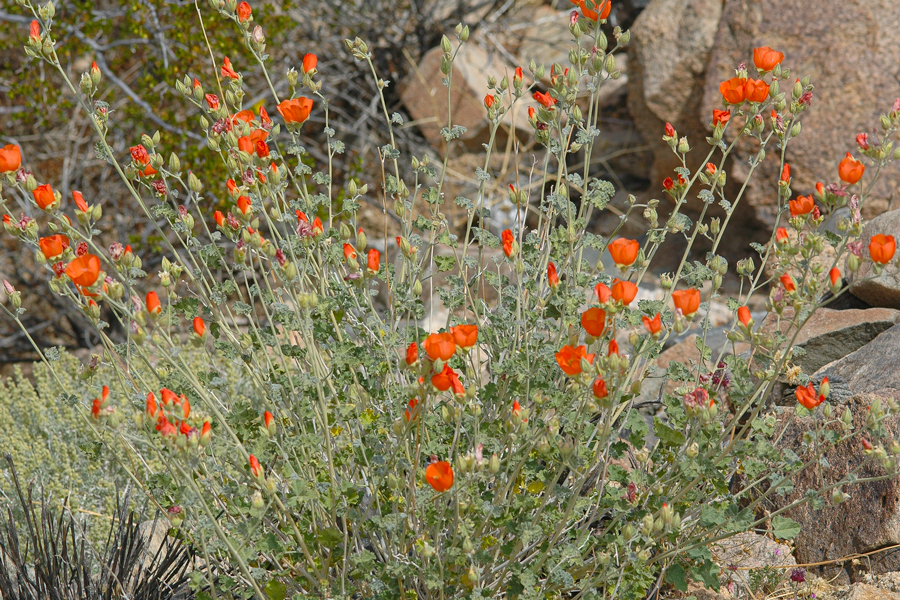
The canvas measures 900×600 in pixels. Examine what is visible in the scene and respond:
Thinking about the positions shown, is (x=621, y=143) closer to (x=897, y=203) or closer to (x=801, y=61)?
(x=801, y=61)

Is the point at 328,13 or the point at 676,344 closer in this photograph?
the point at 676,344

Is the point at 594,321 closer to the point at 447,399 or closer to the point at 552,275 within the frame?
the point at 552,275

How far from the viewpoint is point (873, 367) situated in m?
2.51

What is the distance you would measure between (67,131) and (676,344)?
4628 millimetres

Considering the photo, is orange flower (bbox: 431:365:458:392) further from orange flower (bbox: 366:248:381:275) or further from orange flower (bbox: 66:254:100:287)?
orange flower (bbox: 66:254:100:287)

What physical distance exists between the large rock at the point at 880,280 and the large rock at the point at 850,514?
2.77 ft

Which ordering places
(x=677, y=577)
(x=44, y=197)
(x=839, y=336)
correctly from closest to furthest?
1. (x=44, y=197)
2. (x=677, y=577)
3. (x=839, y=336)

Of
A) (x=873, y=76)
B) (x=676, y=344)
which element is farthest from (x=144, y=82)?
(x=873, y=76)

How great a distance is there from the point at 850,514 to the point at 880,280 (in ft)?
3.60

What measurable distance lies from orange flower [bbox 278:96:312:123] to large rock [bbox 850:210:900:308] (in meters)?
2.07

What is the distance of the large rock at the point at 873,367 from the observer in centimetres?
239

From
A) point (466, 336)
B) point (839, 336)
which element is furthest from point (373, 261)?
point (839, 336)

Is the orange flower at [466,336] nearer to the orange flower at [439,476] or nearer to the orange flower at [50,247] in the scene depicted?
the orange flower at [439,476]

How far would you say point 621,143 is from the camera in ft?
18.7
